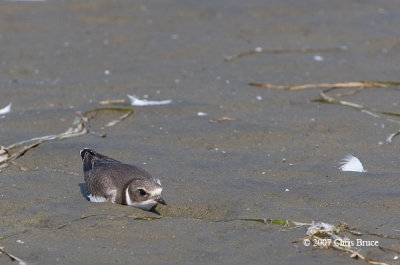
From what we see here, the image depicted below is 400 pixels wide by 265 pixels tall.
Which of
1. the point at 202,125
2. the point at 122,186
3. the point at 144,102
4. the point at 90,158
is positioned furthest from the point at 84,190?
the point at 144,102

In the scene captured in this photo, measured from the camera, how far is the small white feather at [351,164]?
5.43m

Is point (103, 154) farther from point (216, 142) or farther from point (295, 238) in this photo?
point (295, 238)

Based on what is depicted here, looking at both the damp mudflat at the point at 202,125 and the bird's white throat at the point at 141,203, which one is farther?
the bird's white throat at the point at 141,203

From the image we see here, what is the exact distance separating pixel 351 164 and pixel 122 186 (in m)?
1.62

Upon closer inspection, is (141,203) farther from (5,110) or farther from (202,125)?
(5,110)

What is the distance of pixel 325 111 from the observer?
684 cm

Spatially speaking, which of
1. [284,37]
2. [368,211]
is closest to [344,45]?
[284,37]

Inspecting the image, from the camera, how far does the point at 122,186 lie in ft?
16.0

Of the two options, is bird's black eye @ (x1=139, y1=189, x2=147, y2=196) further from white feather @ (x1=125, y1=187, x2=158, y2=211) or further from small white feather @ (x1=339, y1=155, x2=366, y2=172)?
small white feather @ (x1=339, y1=155, x2=366, y2=172)

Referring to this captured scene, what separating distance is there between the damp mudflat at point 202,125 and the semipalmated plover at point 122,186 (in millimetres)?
83

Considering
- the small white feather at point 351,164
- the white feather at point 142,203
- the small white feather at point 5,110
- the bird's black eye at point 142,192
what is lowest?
the small white feather at point 5,110

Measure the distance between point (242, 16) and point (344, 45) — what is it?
159 centimetres

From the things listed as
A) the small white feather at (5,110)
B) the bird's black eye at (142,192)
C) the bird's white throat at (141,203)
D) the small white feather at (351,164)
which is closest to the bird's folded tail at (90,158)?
the bird's white throat at (141,203)

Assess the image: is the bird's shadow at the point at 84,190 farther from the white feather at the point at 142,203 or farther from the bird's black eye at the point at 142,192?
the bird's black eye at the point at 142,192
